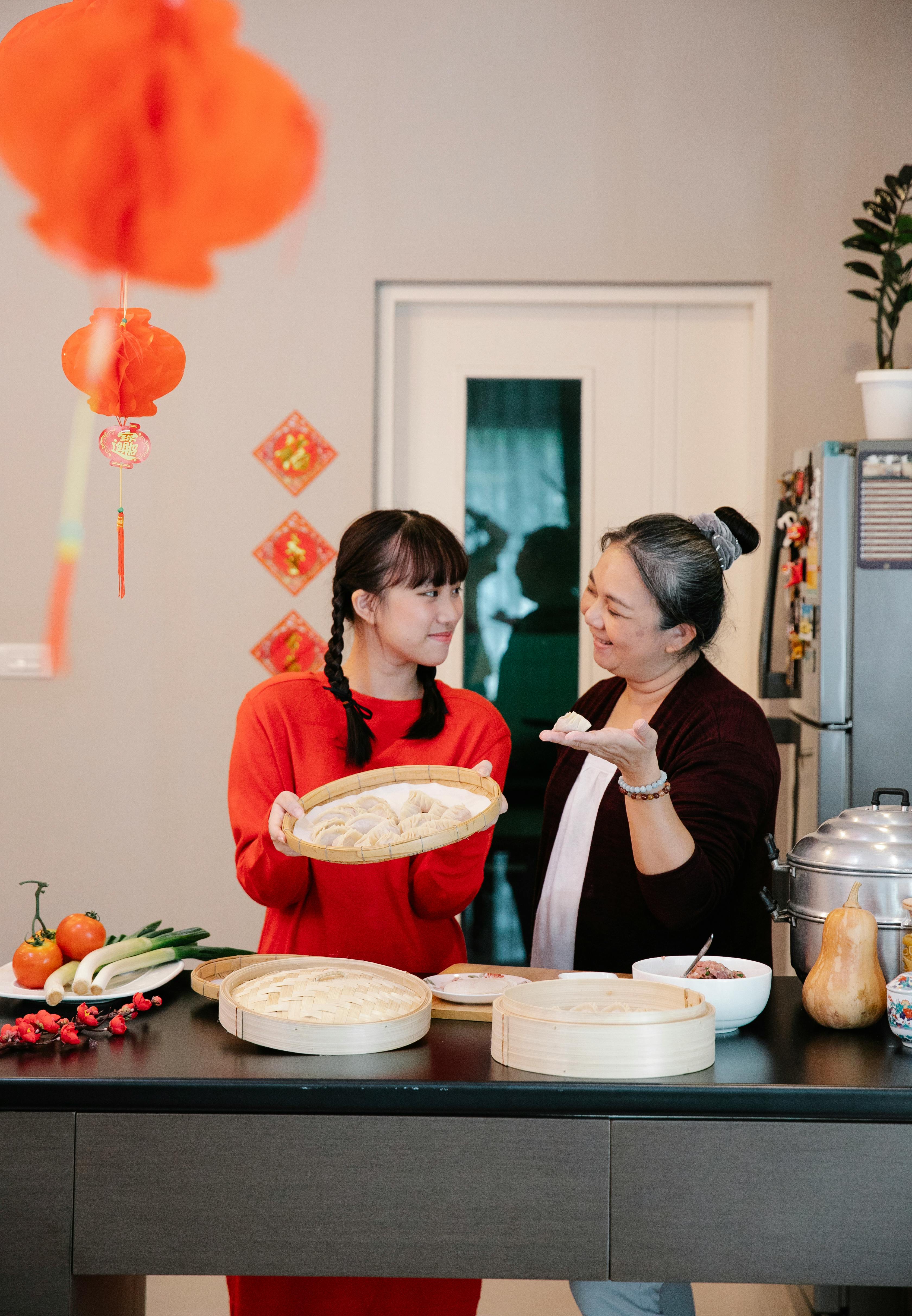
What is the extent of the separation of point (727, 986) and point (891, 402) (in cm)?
193

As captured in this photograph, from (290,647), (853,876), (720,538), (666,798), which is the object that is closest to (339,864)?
(666,798)

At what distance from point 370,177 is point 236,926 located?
217 centimetres

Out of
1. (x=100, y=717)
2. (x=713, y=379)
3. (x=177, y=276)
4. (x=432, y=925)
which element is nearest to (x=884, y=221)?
(x=713, y=379)

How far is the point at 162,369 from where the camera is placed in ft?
6.43

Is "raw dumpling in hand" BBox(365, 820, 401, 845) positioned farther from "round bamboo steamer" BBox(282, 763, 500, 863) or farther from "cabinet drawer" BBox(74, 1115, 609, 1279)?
"cabinet drawer" BBox(74, 1115, 609, 1279)

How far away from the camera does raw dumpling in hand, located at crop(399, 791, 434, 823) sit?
158 centimetres

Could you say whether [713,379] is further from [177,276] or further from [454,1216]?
[454,1216]

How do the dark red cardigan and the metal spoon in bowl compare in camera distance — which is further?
the dark red cardigan

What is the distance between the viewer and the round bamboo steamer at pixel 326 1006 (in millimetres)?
1321

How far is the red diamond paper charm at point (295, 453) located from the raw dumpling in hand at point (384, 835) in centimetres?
200

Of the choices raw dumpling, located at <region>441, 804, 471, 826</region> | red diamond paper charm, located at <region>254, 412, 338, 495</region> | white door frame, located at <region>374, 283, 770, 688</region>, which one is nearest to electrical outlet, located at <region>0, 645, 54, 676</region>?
red diamond paper charm, located at <region>254, 412, 338, 495</region>

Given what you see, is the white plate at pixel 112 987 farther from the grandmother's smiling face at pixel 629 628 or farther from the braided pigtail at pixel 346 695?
the grandmother's smiling face at pixel 629 628

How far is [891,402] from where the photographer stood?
2.87 meters

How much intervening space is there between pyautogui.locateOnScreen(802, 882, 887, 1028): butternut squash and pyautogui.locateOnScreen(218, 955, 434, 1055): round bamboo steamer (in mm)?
486
